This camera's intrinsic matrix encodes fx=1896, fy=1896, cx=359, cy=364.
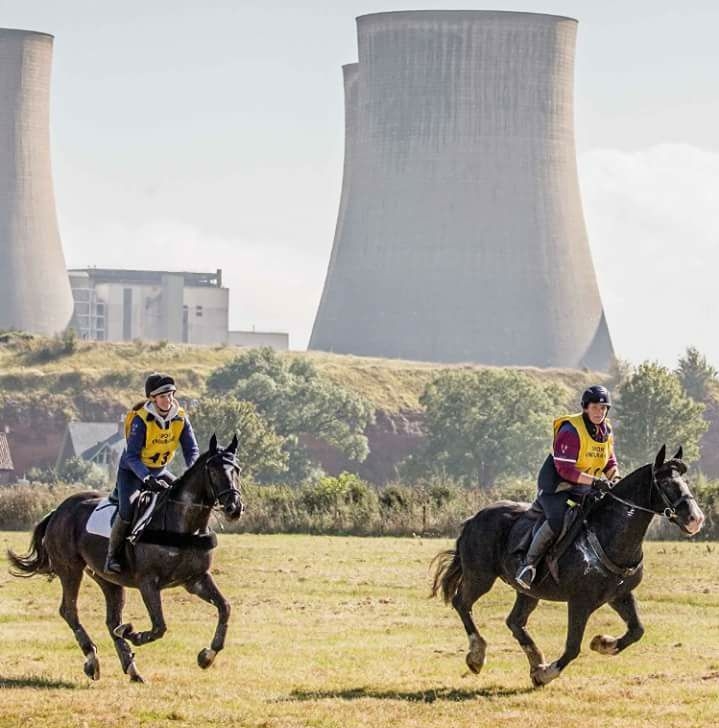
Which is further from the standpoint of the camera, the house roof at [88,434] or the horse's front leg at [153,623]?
the house roof at [88,434]

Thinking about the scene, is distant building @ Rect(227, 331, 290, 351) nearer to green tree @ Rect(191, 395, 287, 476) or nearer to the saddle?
green tree @ Rect(191, 395, 287, 476)

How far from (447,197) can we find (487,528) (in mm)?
66178

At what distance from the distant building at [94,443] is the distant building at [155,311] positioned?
5180cm

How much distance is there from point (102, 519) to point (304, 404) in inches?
3168

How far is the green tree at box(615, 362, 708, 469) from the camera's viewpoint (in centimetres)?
8931

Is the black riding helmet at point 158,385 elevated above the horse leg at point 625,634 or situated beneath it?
elevated above

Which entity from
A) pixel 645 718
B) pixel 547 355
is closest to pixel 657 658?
pixel 645 718

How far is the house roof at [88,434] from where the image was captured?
9250 centimetres

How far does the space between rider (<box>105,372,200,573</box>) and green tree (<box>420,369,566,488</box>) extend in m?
76.9

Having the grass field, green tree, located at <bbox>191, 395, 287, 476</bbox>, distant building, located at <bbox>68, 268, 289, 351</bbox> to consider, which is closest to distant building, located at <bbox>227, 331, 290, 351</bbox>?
distant building, located at <bbox>68, 268, 289, 351</bbox>

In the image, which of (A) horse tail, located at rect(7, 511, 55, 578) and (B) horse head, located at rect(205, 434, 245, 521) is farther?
(A) horse tail, located at rect(7, 511, 55, 578)

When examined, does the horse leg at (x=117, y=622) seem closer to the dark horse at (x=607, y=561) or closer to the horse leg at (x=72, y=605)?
the horse leg at (x=72, y=605)

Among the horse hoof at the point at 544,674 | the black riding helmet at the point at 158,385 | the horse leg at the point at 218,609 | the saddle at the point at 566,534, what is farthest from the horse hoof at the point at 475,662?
the black riding helmet at the point at 158,385

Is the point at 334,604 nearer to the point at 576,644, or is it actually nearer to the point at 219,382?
the point at 576,644
